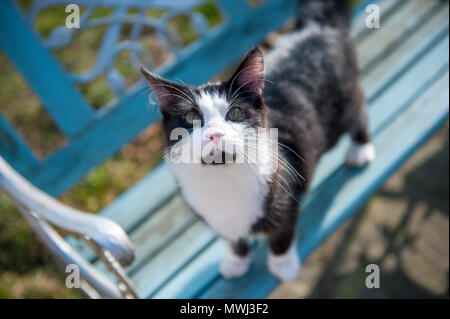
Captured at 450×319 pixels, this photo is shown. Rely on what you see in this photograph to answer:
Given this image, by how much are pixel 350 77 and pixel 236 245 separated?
87cm

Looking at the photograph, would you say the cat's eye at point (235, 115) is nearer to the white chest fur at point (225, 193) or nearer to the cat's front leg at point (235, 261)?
the white chest fur at point (225, 193)

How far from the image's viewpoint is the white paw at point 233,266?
1571 millimetres

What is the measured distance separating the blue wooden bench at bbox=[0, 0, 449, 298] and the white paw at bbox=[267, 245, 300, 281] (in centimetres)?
5

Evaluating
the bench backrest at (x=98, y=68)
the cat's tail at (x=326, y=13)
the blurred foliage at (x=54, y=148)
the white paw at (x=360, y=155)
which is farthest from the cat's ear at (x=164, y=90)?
the blurred foliage at (x=54, y=148)

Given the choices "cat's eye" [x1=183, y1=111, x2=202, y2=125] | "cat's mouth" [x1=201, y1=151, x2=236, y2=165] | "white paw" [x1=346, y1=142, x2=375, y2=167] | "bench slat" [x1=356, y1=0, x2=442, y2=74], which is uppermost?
"cat's eye" [x1=183, y1=111, x2=202, y2=125]

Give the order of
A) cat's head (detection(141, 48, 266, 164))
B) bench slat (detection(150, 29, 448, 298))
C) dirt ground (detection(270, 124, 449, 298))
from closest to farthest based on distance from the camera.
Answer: cat's head (detection(141, 48, 266, 164)) → bench slat (detection(150, 29, 448, 298)) → dirt ground (detection(270, 124, 449, 298))

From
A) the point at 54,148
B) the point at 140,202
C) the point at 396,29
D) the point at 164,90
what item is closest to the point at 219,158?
the point at 164,90

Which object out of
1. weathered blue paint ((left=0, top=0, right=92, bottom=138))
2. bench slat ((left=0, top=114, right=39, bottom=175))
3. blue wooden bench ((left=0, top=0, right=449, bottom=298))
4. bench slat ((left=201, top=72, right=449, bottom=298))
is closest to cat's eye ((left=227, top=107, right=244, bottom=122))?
blue wooden bench ((left=0, top=0, right=449, bottom=298))

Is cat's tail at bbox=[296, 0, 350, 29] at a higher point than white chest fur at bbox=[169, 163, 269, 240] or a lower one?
higher

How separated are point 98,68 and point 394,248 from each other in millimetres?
1805

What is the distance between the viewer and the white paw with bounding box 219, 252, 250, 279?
1.57 meters

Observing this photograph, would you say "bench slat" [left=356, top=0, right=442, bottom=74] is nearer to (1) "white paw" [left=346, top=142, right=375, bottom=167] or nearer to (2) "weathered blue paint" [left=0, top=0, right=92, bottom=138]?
(1) "white paw" [left=346, top=142, right=375, bottom=167]

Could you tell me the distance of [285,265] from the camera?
1553 mm

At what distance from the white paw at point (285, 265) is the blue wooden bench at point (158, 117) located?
0.05 metres
